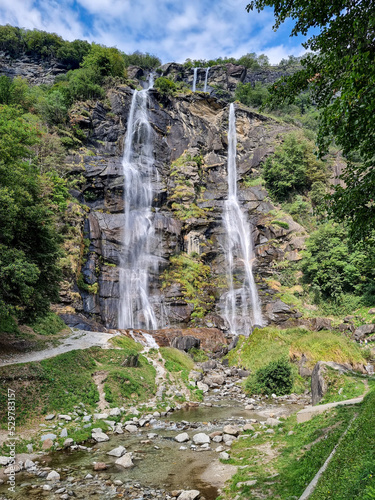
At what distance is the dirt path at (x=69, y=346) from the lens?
13414 mm

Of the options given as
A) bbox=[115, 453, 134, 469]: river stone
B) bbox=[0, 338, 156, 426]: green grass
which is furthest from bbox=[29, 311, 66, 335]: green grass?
bbox=[115, 453, 134, 469]: river stone

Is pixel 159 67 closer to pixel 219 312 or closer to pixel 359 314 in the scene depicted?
pixel 219 312

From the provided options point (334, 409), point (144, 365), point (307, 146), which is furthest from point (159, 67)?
point (334, 409)

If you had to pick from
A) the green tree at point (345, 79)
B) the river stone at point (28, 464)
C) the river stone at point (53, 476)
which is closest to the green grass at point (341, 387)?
the green tree at point (345, 79)

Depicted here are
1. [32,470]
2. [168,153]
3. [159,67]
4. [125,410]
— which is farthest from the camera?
[159,67]

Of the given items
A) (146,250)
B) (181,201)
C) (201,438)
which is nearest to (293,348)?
(201,438)

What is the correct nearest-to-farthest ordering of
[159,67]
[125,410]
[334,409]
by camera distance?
[334,409] → [125,410] → [159,67]

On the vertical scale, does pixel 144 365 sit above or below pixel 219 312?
below

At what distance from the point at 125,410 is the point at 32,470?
192 inches

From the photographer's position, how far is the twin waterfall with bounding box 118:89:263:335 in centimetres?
2841

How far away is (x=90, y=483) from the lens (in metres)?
6.56

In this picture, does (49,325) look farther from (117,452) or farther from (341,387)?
(341,387)

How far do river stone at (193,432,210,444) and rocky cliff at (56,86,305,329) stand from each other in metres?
16.7

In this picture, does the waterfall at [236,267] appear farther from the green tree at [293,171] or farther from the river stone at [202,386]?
the river stone at [202,386]
